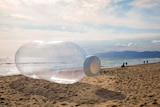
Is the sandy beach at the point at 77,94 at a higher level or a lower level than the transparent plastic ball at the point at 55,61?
lower

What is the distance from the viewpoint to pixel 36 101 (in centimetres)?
699

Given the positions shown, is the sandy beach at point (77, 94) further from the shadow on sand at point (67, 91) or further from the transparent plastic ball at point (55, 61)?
the transparent plastic ball at point (55, 61)

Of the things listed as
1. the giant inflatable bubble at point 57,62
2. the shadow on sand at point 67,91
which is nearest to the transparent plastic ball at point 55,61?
the giant inflatable bubble at point 57,62

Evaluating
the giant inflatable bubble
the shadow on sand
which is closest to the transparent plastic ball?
the giant inflatable bubble

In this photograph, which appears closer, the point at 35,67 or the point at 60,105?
the point at 60,105

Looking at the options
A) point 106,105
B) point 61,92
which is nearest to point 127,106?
point 106,105

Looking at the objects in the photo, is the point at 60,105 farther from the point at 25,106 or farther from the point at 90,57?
the point at 90,57

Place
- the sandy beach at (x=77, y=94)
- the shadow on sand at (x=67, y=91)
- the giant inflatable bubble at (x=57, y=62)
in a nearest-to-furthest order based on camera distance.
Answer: the sandy beach at (x=77, y=94) < the shadow on sand at (x=67, y=91) < the giant inflatable bubble at (x=57, y=62)

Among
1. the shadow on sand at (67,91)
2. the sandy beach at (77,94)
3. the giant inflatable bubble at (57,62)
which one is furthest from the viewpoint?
the giant inflatable bubble at (57,62)

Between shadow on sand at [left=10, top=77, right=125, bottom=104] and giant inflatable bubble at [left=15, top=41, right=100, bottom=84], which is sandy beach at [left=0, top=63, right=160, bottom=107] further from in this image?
giant inflatable bubble at [left=15, top=41, right=100, bottom=84]

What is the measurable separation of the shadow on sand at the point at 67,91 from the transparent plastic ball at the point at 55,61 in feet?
1.36

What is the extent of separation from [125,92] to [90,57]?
6.56 ft

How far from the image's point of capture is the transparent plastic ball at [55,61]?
9.01 metres

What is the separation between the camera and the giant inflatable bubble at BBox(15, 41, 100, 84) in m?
8.95
